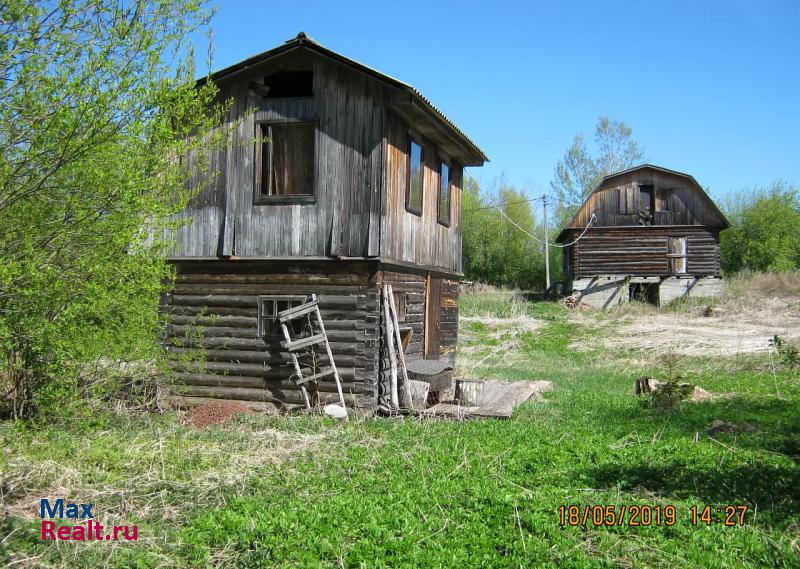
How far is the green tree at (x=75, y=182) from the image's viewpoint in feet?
20.5

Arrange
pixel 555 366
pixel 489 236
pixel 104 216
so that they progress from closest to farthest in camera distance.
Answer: pixel 104 216 < pixel 555 366 < pixel 489 236

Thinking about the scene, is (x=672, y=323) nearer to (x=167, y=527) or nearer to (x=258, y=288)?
(x=258, y=288)

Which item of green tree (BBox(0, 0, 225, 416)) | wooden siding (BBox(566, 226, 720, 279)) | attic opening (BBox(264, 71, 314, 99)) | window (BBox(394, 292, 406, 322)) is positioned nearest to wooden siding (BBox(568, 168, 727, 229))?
wooden siding (BBox(566, 226, 720, 279))

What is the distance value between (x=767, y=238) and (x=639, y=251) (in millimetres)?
17461

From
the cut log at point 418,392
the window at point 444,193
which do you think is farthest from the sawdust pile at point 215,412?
the window at point 444,193

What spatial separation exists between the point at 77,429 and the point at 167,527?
3.90 metres

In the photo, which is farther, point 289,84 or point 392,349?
point 289,84

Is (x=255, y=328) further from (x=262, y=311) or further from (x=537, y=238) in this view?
(x=537, y=238)

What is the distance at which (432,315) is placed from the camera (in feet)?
53.8

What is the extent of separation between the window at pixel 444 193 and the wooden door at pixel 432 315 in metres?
1.50

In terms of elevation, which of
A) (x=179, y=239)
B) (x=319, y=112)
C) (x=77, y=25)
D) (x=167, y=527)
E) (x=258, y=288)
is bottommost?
(x=167, y=527)

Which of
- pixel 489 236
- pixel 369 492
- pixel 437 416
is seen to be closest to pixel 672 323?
pixel 437 416

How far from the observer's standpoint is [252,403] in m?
13.2

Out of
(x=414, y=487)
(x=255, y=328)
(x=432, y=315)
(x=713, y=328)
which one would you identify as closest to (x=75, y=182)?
(x=414, y=487)
